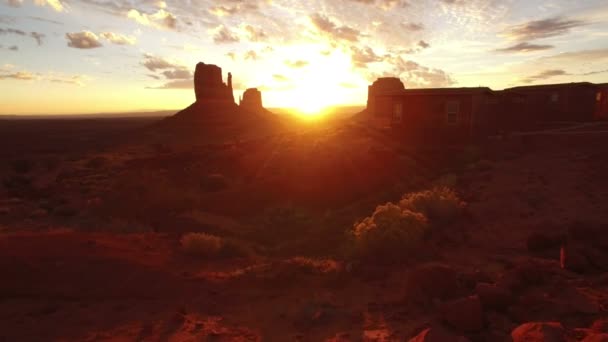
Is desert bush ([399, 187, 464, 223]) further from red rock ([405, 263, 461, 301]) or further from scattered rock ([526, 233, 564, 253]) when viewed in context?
red rock ([405, 263, 461, 301])

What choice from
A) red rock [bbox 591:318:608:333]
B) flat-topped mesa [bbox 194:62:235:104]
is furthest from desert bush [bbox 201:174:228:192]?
flat-topped mesa [bbox 194:62:235:104]

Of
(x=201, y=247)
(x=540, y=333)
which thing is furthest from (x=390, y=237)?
(x=201, y=247)

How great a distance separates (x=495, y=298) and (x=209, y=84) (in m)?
78.3

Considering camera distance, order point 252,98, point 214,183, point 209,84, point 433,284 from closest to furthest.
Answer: point 433,284
point 214,183
point 209,84
point 252,98

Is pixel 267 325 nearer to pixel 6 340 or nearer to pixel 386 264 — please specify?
pixel 386 264

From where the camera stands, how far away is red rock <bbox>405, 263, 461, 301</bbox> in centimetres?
630

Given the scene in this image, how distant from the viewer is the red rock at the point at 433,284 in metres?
6.30

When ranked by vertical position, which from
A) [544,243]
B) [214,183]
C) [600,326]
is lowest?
[214,183]

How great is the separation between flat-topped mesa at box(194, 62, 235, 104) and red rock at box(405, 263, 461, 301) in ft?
247

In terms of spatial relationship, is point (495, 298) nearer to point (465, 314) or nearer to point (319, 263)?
point (465, 314)

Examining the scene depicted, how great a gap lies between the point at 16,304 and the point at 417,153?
1862 centimetres

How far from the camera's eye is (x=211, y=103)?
76.1m

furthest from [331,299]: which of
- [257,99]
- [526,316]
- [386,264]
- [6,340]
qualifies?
[257,99]

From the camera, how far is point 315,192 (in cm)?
1703
